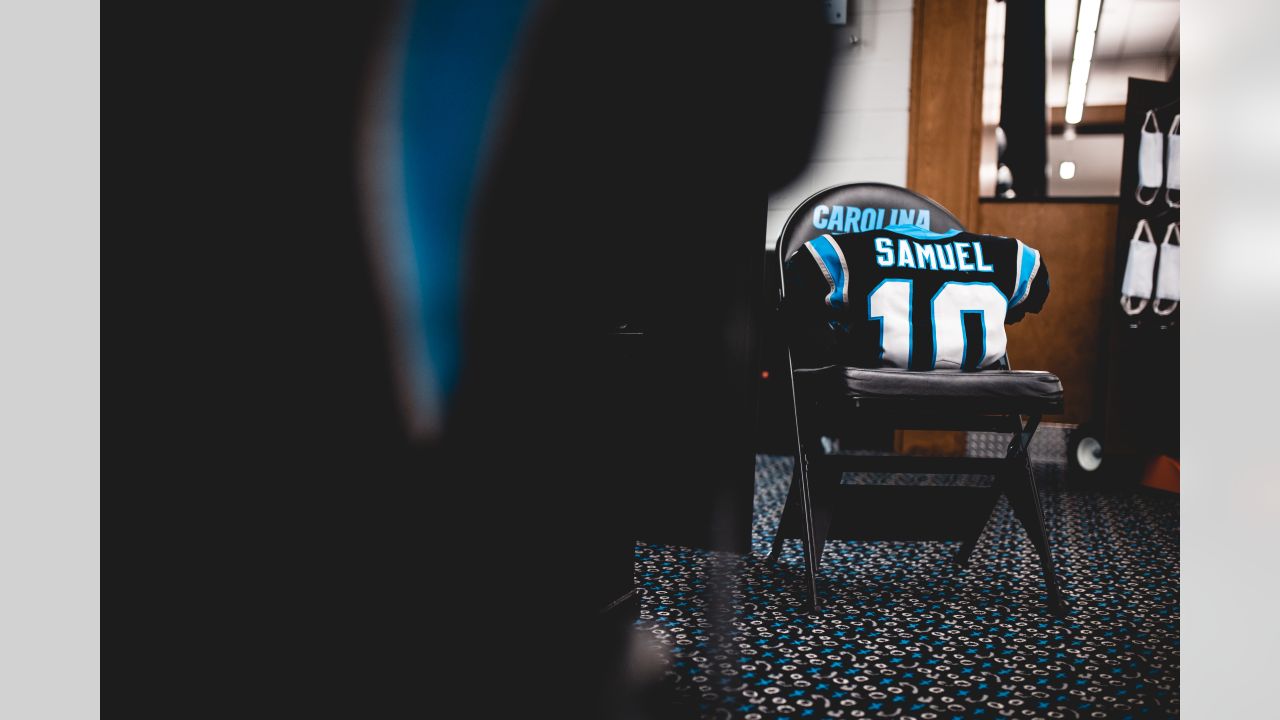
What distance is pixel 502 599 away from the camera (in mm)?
1120

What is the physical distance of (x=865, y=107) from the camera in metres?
3.93

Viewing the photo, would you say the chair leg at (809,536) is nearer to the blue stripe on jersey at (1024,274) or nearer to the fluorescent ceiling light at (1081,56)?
the blue stripe on jersey at (1024,274)

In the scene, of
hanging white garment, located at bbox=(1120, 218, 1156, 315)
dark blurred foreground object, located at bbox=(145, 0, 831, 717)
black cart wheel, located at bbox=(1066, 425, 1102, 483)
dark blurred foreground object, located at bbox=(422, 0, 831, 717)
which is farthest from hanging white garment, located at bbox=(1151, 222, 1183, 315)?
dark blurred foreground object, located at bbox=(145, 0, 831, 717)

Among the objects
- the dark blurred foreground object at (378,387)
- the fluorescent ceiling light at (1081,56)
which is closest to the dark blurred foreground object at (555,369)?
the dark blurred foreground object at (378,387)

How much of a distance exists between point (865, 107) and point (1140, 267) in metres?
1.36

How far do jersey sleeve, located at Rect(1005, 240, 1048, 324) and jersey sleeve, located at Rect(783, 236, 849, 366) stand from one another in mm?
361

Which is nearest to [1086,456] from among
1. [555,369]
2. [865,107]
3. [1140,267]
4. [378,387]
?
[1140,267]

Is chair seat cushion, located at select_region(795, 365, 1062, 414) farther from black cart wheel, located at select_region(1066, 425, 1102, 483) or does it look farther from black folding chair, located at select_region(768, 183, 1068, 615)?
black cart wheel, located at select_region(1066, 425, 1102, 483)

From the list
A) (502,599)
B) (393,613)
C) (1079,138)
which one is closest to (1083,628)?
(502,599)

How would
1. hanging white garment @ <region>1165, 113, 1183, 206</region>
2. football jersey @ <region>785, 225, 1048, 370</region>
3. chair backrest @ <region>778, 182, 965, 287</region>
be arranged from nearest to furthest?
football jersey @ <region>785, 225, 1048, 370</region> → chair backrest @ <region>778, 182, 965, 287</region> → hanging white garment @ <region>1165, 113, 1183, 206</region>

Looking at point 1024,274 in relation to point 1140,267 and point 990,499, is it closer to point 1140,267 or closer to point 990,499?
point 990,499

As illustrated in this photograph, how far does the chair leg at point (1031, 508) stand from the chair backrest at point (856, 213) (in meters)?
0.52

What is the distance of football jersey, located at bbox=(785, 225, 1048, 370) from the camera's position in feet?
5.53

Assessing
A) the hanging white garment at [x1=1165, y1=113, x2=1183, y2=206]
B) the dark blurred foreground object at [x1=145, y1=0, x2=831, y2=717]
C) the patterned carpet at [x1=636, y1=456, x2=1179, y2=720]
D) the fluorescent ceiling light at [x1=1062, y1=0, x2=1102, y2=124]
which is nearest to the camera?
the dark blurred foreground object at [x1=145, y1=0, x2=831, y2=717]
